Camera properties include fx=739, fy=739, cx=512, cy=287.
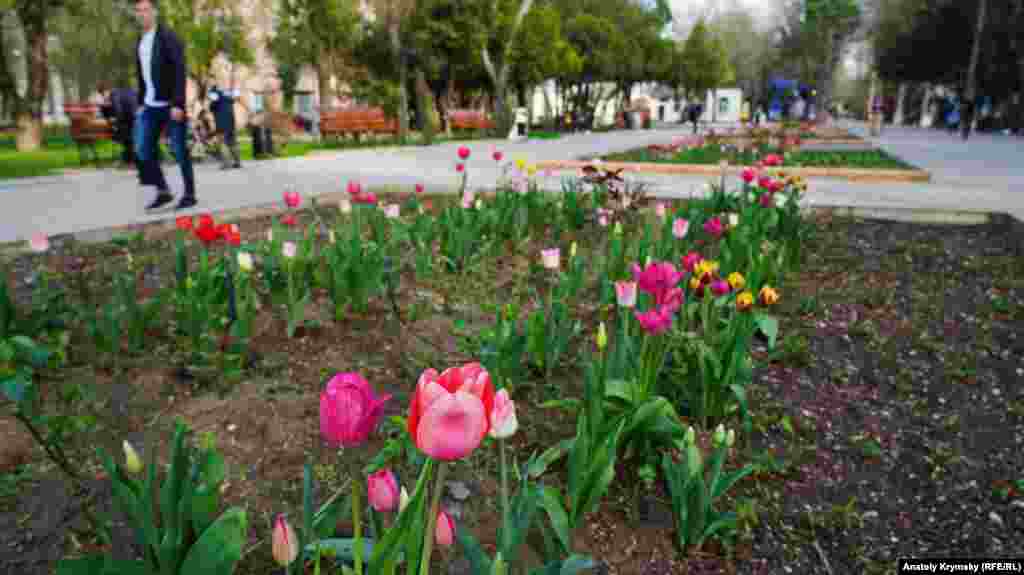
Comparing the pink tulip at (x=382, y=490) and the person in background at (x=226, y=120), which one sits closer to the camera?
the pink tulip at (x=382, y=490)

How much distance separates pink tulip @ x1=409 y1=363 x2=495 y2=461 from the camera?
0.92 m

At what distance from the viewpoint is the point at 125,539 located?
1776mm

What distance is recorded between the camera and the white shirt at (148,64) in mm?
6191

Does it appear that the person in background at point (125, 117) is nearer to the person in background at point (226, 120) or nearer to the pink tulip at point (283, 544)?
the person in background at point (226, 120)

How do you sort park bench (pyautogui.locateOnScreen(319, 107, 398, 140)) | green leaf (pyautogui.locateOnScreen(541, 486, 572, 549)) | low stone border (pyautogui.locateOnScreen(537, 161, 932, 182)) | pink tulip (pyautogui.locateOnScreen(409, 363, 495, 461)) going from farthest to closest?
park bench (pyautogui.locateOnScreen(319, 107, 398, 140)), low stone border (pyautogui.locateOnScreen(537, 161, 932, 182)), green leaf (pyautogui.locateOnScreen(541, 486, 572, 549)), pink tulip (pyautogui.locateOnScreen(409, 363, 495, 461))

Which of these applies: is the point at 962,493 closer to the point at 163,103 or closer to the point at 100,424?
the point at 100,424

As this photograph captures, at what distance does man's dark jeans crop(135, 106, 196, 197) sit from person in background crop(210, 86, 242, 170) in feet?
17.5

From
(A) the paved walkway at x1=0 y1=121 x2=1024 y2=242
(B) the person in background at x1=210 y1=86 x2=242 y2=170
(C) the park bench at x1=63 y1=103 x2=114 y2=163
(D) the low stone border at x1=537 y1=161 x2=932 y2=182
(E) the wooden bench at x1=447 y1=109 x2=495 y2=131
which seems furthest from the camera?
(E) the wooden bench at x1=447 y1=109 x2=495 y2=131

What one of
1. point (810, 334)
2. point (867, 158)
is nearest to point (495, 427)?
point (810, 334)

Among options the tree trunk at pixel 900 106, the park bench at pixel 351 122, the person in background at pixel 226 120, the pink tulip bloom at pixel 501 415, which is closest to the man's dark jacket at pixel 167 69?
the person in background at pixel 226 120

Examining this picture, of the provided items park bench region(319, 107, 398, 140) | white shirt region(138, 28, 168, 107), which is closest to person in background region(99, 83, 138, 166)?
white shirt region(138, 28, 168, 107)

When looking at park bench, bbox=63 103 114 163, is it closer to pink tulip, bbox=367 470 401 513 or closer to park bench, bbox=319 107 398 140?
park bench, bbox=319 107 398 140

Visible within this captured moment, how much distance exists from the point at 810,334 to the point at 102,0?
89.1ft

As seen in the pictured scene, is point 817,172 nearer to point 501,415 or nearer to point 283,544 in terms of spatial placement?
point 501,415
